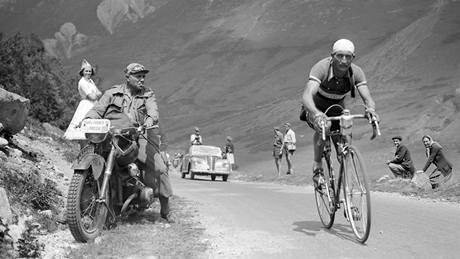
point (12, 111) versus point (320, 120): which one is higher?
point (12, 111)

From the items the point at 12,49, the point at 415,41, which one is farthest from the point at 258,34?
the point at 12,49

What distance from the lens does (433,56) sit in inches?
3433

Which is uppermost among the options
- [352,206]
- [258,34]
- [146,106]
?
[258,34]

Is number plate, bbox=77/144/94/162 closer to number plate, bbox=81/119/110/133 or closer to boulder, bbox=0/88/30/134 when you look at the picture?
number plate, bbox=81/119/110/133

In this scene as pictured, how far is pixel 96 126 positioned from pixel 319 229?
9.95ft

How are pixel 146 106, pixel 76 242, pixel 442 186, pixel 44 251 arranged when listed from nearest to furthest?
pixel 44 251 → pixel 76 242 → pixel 146 106 → pixel 442 186

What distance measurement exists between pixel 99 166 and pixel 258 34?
175 meters

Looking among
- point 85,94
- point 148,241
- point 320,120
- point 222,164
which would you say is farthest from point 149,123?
point 222,164

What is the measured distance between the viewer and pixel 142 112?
738 centimetres

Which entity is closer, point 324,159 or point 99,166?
point 99,166

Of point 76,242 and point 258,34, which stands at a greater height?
point 258,34

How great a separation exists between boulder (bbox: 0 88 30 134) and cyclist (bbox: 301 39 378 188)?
217 inches

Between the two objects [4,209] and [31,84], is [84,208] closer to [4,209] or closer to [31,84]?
[4,209]

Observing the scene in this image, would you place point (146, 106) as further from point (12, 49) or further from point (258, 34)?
point (258, 34)
